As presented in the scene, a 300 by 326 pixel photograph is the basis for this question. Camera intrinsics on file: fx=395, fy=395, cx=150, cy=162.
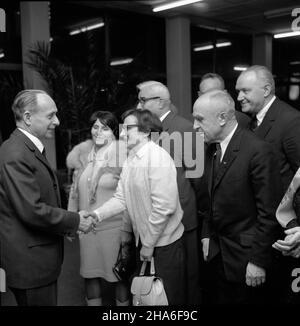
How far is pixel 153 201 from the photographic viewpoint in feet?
7.13

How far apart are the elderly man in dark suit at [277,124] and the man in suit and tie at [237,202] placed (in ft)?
0.64

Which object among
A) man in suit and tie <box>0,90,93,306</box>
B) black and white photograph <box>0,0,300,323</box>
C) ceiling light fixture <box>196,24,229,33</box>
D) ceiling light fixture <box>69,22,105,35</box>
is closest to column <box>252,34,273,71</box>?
ceiling light fixture <box>196,24,229,33</box>

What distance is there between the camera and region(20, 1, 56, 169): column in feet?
18.4

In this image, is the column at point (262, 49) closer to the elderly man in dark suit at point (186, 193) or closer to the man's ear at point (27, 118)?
the elderly man in dark suit at point (186, 193)

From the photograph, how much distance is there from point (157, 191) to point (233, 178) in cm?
42

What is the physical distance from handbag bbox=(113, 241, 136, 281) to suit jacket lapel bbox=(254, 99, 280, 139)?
1.08 metres

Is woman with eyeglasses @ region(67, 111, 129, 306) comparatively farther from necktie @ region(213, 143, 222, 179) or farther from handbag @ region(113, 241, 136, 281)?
necktie @ region(213, 143, 222, 179)

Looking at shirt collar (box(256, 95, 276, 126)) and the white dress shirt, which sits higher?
shirt collar (box(256, 95, 276, 126))

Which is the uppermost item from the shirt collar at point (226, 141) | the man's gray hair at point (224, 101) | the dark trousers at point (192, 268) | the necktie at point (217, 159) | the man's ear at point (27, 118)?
the man's gray hair at point (224, 101)

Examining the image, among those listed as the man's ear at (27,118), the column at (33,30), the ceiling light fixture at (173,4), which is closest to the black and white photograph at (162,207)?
the man's ear at (27,118)

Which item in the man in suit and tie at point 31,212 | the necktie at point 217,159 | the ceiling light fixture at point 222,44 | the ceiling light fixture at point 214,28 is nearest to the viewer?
the man in suit and tie at point 31,212

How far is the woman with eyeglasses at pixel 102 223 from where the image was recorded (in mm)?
2713
